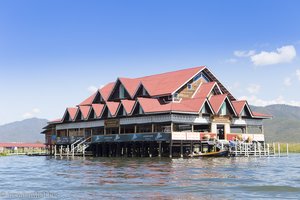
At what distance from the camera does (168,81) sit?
62.9 m

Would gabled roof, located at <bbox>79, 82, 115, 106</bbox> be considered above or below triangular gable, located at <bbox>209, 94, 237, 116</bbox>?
above

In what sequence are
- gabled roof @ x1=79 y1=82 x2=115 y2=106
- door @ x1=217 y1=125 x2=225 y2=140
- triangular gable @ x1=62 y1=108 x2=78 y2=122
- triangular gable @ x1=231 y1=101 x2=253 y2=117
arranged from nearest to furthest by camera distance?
door @ x1=217 y1=125 x2=225 y2=140
triangular gable @ x1=231 y1=101 x2=253 y2=117
gabled roof @ x1=79 y1=82 x2=115 y2=106
triangular gable @ x1=62 y1=108 x2=78 y2=122

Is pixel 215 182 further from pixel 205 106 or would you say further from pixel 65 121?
pixel 65 121

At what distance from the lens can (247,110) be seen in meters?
61.9

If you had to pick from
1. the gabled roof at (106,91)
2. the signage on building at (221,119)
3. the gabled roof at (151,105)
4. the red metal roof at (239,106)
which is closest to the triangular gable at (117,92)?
the gabled roof at (106,91)

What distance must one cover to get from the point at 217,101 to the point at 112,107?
14.0 meters

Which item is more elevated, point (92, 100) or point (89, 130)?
point (92, 100)

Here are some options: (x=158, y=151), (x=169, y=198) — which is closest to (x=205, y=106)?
(x=158, y=151)

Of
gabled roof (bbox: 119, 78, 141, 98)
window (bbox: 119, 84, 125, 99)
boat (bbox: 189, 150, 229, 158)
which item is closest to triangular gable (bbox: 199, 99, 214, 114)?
boat (bbox: 189, 150, 229, 158)

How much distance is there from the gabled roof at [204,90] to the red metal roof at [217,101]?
135cm

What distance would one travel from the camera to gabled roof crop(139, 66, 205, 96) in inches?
2338

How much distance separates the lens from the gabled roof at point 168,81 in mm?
59375

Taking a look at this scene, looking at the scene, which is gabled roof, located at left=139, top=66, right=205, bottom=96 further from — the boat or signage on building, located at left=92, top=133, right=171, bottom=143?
the boat

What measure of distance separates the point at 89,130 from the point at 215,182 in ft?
160
